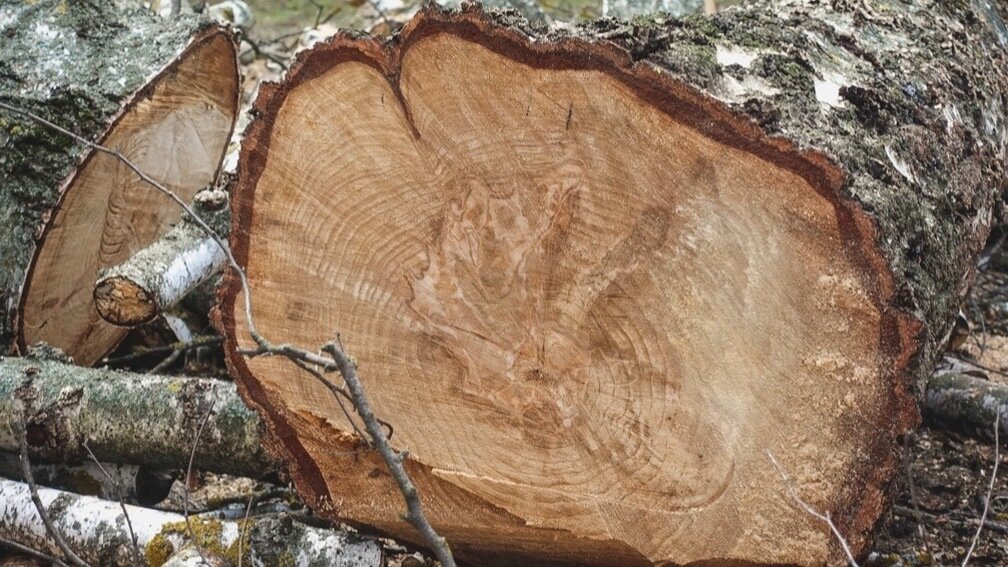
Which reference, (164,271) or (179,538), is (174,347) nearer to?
(164,271)

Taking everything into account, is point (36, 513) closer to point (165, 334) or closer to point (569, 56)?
point (165, 334)

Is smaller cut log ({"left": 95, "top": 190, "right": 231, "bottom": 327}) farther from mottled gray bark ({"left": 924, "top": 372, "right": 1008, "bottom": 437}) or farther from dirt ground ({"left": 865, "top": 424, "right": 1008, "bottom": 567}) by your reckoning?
mottled gray bark ({"left": 924, "top": 372, "right": 1008, "bottom": 437})

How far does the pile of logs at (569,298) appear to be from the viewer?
6.86ft

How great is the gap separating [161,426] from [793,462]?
161cm

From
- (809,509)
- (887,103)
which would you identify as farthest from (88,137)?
(809,509)

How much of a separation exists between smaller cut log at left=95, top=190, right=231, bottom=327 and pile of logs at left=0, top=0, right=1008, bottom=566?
0.01 meters

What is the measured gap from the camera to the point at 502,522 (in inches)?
97.7

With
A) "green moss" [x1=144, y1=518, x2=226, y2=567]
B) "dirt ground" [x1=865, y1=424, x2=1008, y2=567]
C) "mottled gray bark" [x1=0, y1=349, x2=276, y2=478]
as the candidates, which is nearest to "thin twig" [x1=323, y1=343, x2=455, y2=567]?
"green moss" [x1=144, y1=518, x2=226, y2=567]

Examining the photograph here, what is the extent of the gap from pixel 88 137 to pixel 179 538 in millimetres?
1415

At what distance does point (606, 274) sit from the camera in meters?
2.21

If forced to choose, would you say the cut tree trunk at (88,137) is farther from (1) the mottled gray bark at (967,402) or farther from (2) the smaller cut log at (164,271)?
(1) the mottled gray bark at (967,402)

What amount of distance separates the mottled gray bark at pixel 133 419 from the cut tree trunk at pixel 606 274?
35cm

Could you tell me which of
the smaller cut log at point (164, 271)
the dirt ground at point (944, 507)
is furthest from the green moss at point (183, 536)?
the dirt ground at point (944, 507)

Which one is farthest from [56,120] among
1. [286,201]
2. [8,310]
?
[286,201]
